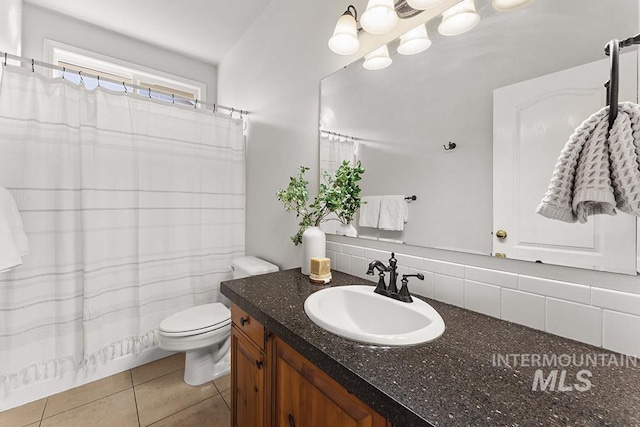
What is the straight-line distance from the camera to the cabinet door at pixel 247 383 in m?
1.00

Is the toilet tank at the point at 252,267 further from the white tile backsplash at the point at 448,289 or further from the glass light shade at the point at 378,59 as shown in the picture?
the glass light shade at the point at 378,59

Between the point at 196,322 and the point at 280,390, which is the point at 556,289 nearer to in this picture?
the point at 280,390

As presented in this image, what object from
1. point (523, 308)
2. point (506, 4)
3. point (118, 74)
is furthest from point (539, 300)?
point (118, 74)

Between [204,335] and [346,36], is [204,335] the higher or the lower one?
the lower one

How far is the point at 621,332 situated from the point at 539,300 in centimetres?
17

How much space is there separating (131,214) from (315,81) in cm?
158

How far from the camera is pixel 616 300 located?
0.69 m

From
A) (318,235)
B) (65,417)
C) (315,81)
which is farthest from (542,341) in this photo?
(65,417)

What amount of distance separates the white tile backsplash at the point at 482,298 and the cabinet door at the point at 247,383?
2.56 ft

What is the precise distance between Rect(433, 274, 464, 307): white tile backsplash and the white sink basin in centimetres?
13

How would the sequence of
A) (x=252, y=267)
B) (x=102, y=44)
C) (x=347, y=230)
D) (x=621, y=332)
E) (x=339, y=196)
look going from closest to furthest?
1. (x=621, y=332)
2. (x=339, y=196)
3. (x=347, y=230)
4. (x=252, y=267)
5. (x=102, y=44)

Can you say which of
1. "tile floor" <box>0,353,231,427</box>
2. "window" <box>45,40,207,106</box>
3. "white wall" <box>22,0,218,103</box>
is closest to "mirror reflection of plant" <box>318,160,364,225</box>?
"tile floor" <box>0,353,231,427</box>

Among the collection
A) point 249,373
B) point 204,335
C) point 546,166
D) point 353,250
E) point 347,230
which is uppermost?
point 546,166

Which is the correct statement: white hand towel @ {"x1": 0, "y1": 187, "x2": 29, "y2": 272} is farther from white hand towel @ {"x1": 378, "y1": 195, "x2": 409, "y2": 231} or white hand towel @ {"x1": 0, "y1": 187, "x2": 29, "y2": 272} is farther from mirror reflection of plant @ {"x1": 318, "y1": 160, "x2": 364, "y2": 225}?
white hand towel @ {"x1": 378, "y1": 195, "x2": 409, "y2": 231}
